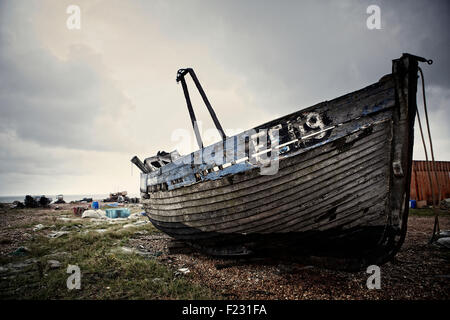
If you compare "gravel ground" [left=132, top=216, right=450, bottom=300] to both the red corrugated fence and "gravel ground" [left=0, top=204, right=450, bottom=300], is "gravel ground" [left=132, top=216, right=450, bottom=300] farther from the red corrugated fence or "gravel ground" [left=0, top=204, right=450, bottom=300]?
the red corrugated fence

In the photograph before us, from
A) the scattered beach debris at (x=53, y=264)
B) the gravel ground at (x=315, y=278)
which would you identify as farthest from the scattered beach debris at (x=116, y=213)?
the scattered beach debris at (x=53, y=264)

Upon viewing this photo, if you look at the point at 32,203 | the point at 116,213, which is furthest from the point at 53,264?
the point at 32,203

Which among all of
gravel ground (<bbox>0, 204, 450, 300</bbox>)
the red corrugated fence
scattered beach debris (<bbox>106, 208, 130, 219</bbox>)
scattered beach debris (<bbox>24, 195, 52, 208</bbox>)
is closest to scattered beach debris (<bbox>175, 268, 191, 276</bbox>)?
gravel ground (<bbox>0, 204, 450, 300</bbox>)

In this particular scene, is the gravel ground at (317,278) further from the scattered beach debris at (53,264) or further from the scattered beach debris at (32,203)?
the scattered beach debris at (32,203)

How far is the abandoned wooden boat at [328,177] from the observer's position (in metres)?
2.71

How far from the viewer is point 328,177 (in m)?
2.85

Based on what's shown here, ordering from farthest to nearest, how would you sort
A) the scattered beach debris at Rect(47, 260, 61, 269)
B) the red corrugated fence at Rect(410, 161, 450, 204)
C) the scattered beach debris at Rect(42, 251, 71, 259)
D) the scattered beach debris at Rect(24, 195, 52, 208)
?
the scattered beach debris at Rect(24, 195, 52, 208) < the red corrugated fence at Rect(410, 161, 450, 204) < the scattered beach debris at Rect(42, 251, 71, 259) < the scattered beach debris at Rect(47, 260, 61, 269)

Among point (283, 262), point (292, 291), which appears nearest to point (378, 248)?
point (292, 291)

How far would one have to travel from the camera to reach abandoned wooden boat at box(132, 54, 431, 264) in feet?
8.87

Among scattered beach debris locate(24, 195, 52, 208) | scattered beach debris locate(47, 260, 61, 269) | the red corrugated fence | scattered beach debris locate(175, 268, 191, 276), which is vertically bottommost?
scattered beach debris locate(24, 195, 52, 208)

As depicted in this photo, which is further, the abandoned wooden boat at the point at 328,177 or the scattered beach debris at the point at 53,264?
the scattered beach debris at the point at 53,264

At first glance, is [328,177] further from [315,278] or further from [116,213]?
[116,213]

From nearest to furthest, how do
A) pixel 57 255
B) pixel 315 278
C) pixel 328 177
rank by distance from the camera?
pixel 328 177
pixel 315 278
pixel 57 255

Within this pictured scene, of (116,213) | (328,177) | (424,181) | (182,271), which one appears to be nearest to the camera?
(328,177)
